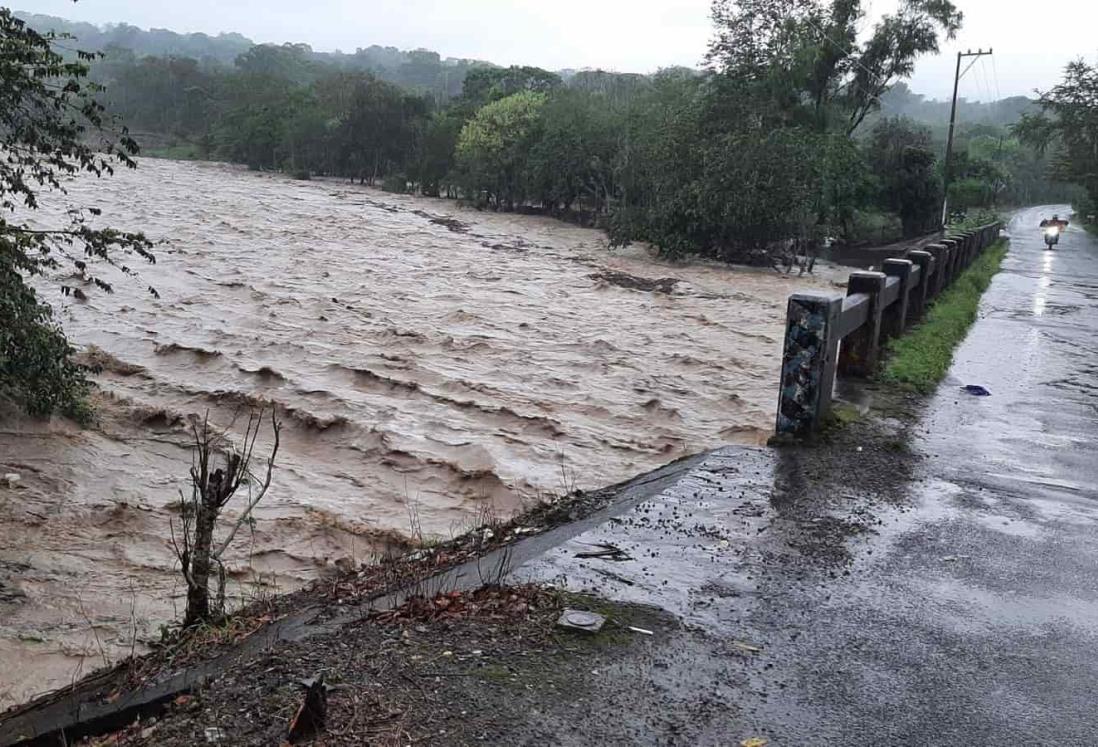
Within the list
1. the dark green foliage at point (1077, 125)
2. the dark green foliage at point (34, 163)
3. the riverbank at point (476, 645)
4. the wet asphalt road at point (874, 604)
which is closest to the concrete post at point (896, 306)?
the wet asphalt road at point (874, 604)

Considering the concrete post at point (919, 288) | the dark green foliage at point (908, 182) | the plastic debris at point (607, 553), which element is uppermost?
the dark green foliage at point (908, 182)

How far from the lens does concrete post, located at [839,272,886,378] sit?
31.4 feet

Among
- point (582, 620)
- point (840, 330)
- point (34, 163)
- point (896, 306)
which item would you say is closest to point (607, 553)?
point (582, 620)

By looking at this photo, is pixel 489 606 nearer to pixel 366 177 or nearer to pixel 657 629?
pixel 657 629

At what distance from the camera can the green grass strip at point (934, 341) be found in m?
9.73

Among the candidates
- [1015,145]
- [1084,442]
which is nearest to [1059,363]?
[1084,442]

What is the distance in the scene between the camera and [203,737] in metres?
3.38

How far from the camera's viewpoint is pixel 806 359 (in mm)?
7270

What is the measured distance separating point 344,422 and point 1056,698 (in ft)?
28.5

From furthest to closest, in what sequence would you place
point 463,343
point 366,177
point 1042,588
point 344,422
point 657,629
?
point 366,177
point 463,343
point 344,422
point 1042,588
point 657,629

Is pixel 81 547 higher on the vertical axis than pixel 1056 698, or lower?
lower

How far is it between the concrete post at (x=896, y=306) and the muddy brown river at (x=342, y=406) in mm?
1751

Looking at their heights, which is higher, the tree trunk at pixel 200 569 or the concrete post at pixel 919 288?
the concrete post at pixel 919 288

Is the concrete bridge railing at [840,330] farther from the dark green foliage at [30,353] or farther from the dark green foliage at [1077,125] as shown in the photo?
the dark green foliage at [1077,125]
